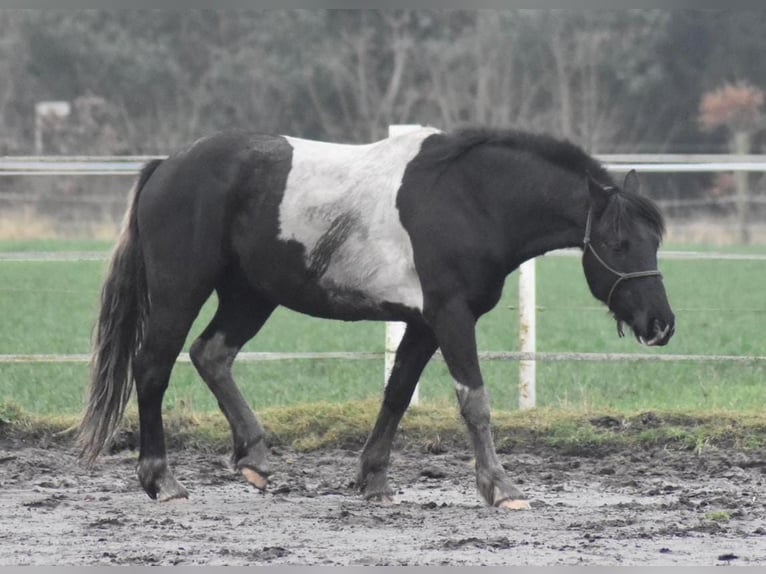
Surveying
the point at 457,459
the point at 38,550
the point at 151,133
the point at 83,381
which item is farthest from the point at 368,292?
the point at 151,133

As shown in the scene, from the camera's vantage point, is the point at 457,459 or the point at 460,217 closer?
the point at 460,217

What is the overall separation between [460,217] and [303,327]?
7.35 m

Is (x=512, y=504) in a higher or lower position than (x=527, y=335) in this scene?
lower

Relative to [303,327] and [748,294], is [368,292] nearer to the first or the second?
[303,327]

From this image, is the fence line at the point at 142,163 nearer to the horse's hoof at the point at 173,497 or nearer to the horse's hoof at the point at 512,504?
the horse's hoof at the point at 173,497

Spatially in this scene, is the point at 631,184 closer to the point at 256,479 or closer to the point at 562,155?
the point at 562,155

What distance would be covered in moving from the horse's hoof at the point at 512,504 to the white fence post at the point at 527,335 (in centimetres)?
238

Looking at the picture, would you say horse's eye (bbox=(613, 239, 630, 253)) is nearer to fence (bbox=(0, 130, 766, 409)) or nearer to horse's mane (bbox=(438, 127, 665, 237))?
horse's mane (bbox=(438, 127, 665, 237))

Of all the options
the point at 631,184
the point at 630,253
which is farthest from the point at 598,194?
the point at 630,253

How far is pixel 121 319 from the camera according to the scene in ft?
22.4

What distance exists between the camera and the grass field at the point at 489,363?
28.8ft

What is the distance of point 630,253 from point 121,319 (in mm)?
2516

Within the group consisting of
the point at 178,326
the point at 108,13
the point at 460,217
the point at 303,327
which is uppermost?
the point at 108,13

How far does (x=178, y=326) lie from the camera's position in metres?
6.57
